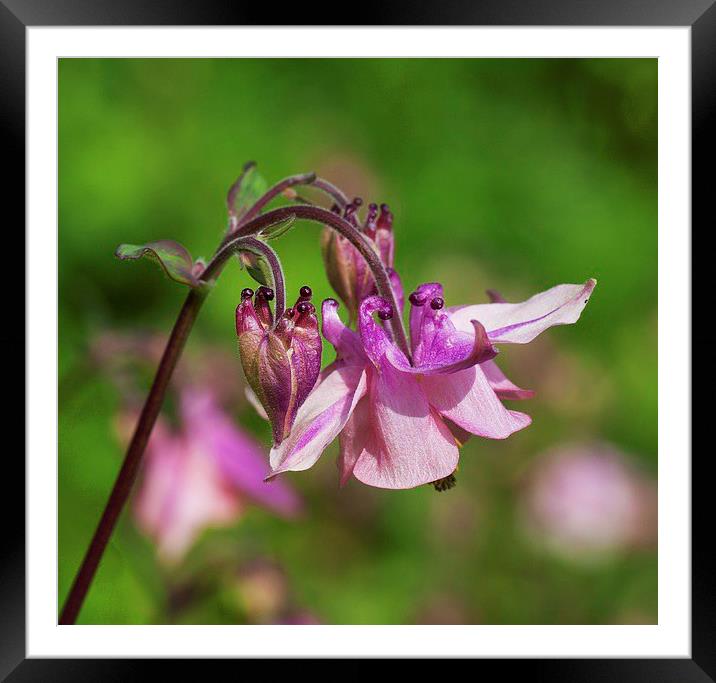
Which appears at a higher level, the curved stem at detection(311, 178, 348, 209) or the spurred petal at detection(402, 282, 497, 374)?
the curved stem at detection(311, 178, 348, 209)

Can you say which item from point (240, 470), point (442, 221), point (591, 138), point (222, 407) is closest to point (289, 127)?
point (442, 221)

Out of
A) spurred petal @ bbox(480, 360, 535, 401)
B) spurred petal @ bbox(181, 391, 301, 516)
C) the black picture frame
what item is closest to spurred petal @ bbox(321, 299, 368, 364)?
spurred petal @ bbox(480, 360, 535, 401)

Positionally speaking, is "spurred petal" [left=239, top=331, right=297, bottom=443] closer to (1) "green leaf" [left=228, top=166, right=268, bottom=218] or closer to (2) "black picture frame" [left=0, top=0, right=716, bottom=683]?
(1) "green leaf" [left=228, top=166, right=268, bottom=218]

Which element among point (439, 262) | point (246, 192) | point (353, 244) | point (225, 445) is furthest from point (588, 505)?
point (353, 244)

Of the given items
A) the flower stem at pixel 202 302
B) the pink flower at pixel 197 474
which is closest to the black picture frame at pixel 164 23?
the flower stem at pixel 202 302

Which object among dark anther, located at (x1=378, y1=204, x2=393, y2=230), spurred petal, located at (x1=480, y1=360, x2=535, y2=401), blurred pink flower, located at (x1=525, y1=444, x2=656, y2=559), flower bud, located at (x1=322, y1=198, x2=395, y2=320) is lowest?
blurred pink flower, located at (x1=525, y1=444, x2=656, y2=559)

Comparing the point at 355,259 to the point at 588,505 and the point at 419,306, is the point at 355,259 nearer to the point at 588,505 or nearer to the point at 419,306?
the point at 419,306
